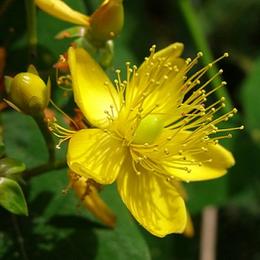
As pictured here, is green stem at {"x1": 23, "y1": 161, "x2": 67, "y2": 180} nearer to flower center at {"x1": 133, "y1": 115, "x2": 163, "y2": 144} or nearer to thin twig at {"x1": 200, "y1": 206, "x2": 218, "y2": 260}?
flower center at {"x1": 133, "y1": 115, "x2": 163, "y2": 144}

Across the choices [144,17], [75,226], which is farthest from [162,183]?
[144,17]

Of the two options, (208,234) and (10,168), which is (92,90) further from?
A: (208,234)

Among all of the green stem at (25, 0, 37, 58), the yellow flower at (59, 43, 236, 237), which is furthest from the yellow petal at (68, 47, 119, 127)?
the green stem at (25, 0, 37, 58)

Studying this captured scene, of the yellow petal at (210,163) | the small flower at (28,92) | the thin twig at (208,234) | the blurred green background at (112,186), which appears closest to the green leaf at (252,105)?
the blurred green background at (112,186)

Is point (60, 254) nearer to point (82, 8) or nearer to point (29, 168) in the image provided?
point (29, 168)

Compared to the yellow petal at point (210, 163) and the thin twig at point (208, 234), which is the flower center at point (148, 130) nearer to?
the yellow petal at point (210, 163)

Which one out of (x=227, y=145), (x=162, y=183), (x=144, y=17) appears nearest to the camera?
(x=162, y=183)
